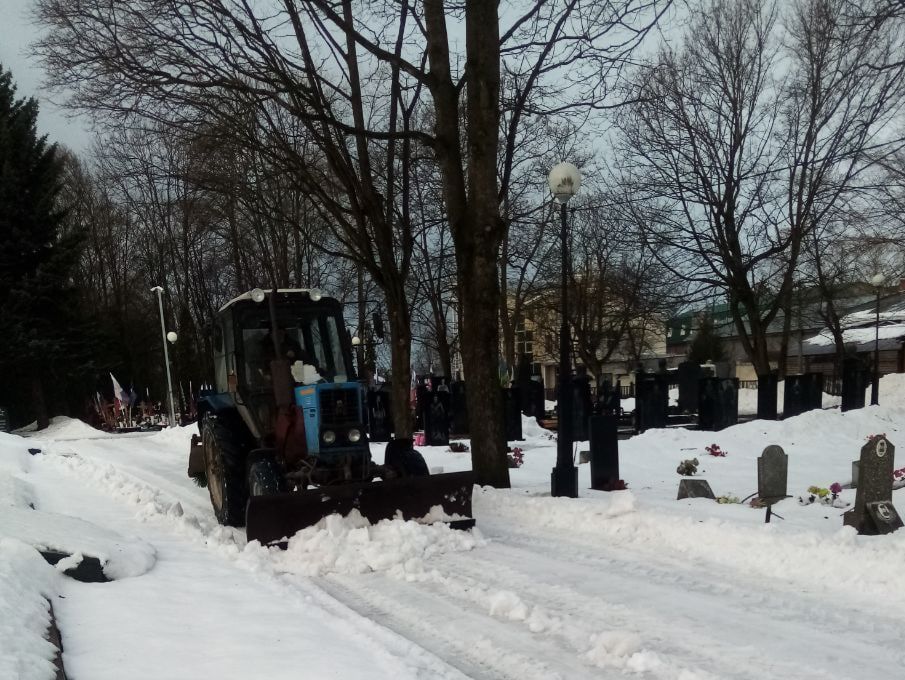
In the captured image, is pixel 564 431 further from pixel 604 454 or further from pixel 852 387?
pixel 852 387

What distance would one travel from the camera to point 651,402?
60.8 feet

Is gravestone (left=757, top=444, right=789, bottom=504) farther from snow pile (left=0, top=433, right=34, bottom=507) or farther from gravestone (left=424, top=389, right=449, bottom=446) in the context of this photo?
gravestone (left=424, top=389, right=449, bottom=446)

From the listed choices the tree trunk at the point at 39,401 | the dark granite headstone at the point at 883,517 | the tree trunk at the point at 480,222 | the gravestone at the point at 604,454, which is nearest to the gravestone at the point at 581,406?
the gravestone at the point at 604,454

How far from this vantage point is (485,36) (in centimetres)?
923

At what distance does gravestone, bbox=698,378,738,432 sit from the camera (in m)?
17.8

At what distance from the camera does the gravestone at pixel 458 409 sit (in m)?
18.8

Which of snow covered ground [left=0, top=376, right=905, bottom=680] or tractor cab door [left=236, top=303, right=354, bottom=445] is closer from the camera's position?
snow covered ground [left=0, top=376, right=905, bottom=680]

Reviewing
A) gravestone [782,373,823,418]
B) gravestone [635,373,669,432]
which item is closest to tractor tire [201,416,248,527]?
gravestone [635,373,669,432]

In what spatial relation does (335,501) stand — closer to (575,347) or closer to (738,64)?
(738,64)

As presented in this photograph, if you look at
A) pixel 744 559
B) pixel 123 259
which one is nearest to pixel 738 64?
pixel 744 559

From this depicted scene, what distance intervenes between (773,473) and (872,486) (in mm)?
1798

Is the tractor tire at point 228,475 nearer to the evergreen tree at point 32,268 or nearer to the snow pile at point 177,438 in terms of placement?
the snow pile at point 177,438

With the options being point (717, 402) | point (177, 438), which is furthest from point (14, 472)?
point (717, 402)

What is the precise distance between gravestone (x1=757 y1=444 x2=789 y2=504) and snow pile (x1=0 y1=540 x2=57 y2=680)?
6688 mm
